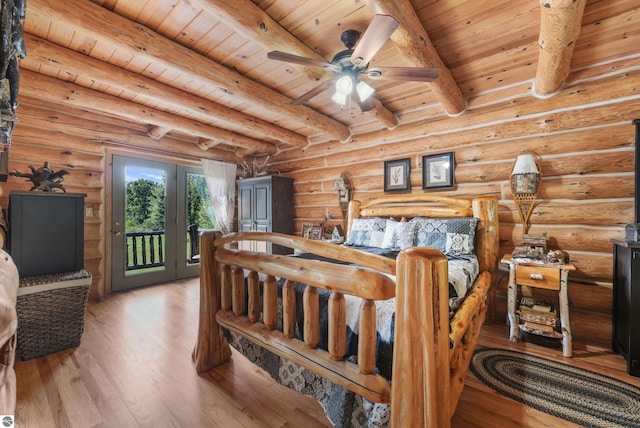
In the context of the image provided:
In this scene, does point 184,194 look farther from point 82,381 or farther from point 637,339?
point 637,339

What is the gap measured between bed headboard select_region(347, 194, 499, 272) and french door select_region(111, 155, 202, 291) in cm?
297

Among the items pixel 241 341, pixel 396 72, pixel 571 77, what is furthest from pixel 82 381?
pixel 571 77

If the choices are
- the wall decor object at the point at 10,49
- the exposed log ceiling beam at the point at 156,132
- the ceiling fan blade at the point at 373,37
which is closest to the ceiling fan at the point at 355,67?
the ceiling fan blade at the point at 373,37

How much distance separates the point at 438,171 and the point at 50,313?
407cm

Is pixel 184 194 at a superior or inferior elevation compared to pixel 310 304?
superior

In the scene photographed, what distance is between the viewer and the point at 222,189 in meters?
5.09

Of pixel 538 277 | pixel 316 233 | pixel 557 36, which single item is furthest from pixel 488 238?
pixel 316 233

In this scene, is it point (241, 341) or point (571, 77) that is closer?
point (241, 341)

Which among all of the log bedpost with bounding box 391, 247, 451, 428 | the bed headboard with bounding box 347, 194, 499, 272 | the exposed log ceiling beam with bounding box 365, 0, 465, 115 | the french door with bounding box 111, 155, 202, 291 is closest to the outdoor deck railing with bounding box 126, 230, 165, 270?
the french door with bounding box 111, 155, 202, 291

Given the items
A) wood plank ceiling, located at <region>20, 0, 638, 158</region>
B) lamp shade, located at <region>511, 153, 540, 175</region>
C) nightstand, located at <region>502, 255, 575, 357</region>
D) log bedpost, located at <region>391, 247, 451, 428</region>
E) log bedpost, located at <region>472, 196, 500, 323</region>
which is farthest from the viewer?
log bedpost, located at <region>472, 196, 500, 323</region>

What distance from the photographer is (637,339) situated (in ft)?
6.16

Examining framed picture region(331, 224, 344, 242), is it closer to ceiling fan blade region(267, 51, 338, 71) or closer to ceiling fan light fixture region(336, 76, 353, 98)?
ceiling fan light fixture region(336, 76, 353, 98)

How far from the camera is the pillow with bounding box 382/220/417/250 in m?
2.88

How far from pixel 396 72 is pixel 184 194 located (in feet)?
13.3
